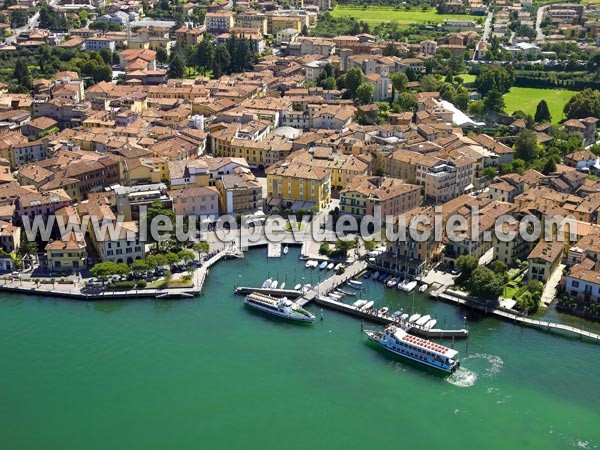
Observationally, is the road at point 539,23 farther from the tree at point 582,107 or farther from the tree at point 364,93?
the tree at point 364,93

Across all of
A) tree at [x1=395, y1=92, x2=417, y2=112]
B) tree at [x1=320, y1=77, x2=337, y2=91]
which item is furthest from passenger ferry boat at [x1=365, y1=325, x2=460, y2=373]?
tree at [x1=320, y1=77, x2=337, y2=91]

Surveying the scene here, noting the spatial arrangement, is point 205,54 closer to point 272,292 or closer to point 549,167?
point 549,167

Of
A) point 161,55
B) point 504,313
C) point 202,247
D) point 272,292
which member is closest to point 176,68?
point 161,55

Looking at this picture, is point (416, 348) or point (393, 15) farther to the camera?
point (393, 15)

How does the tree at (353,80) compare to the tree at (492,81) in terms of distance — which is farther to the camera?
the tree at (492,81)

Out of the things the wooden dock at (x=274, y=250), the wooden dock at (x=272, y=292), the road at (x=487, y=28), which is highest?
the road at (x=487, y=28)

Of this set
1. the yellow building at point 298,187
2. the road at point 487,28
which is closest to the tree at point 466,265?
the yellow building at point 298,187

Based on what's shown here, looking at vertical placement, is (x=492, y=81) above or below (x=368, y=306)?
above
